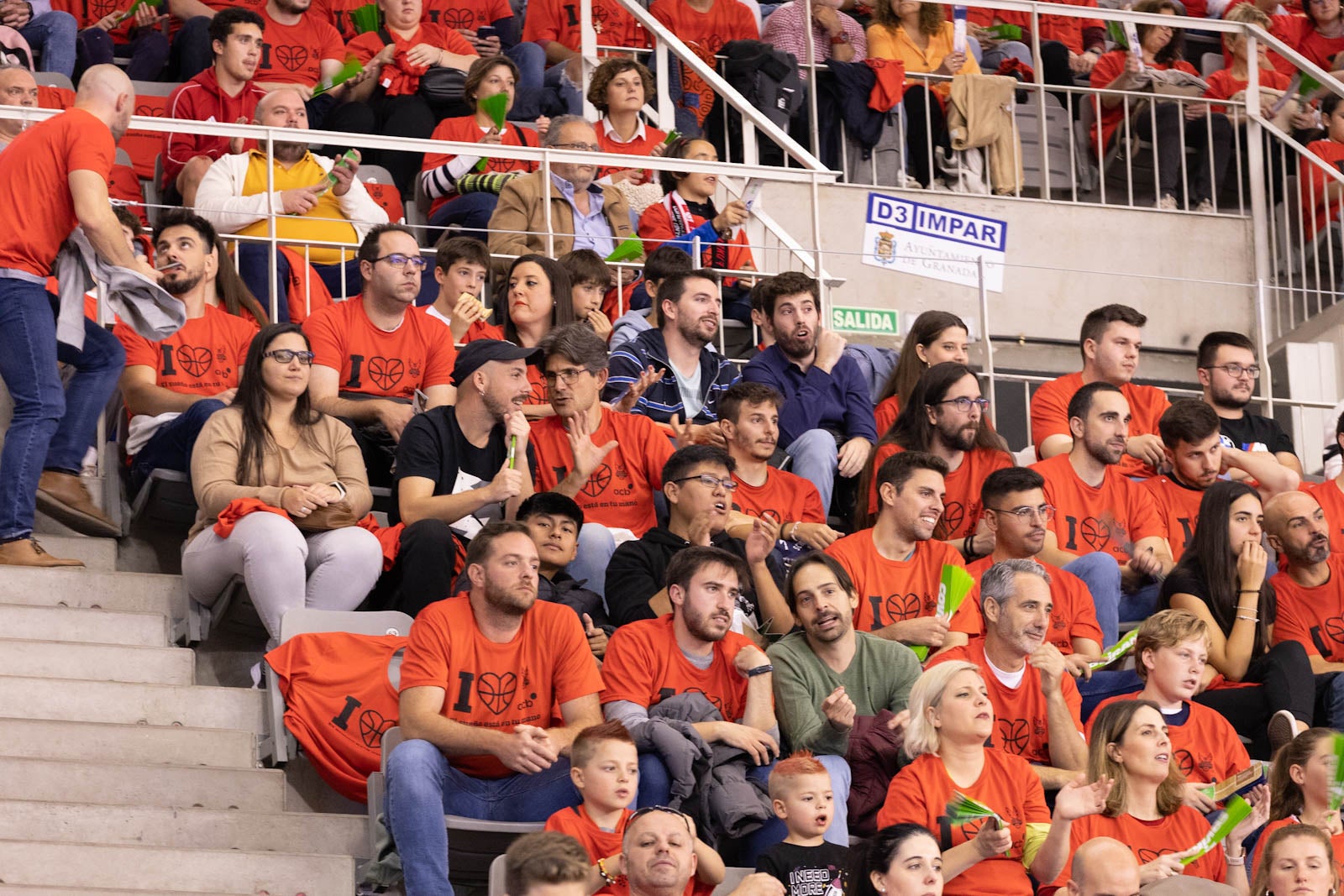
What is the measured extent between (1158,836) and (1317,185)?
5.93 meters

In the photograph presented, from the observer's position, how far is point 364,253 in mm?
8438

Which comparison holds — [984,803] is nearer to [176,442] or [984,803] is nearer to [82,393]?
[176,442]

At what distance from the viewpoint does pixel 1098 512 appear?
326 inches

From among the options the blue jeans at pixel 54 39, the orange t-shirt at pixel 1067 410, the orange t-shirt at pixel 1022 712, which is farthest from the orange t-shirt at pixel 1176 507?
the blue jeans at pixel 54 39

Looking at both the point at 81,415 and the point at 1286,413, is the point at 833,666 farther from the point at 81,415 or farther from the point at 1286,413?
the point at 1286,413

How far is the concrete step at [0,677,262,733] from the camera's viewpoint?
22.2 ft

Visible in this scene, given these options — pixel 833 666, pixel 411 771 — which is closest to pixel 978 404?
pixel 833 666

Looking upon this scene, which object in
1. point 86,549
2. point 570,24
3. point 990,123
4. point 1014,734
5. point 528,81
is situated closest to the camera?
point 1014,734

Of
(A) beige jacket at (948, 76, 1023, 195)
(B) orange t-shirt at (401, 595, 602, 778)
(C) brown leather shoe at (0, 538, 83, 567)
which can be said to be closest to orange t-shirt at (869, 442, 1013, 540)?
(B) orange t-shirt at (401, 595, 602, 778)

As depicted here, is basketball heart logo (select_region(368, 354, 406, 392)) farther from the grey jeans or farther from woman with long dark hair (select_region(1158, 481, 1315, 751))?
woman with long dark hair (select_region(1158, 481, 1315, 751))

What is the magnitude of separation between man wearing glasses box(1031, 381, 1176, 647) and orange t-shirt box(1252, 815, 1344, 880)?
1298mm

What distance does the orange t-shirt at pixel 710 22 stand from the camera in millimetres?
11680

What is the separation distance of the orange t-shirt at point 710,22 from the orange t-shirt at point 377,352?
3734mm

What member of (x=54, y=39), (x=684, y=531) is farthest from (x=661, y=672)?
(x=54, y=39)
